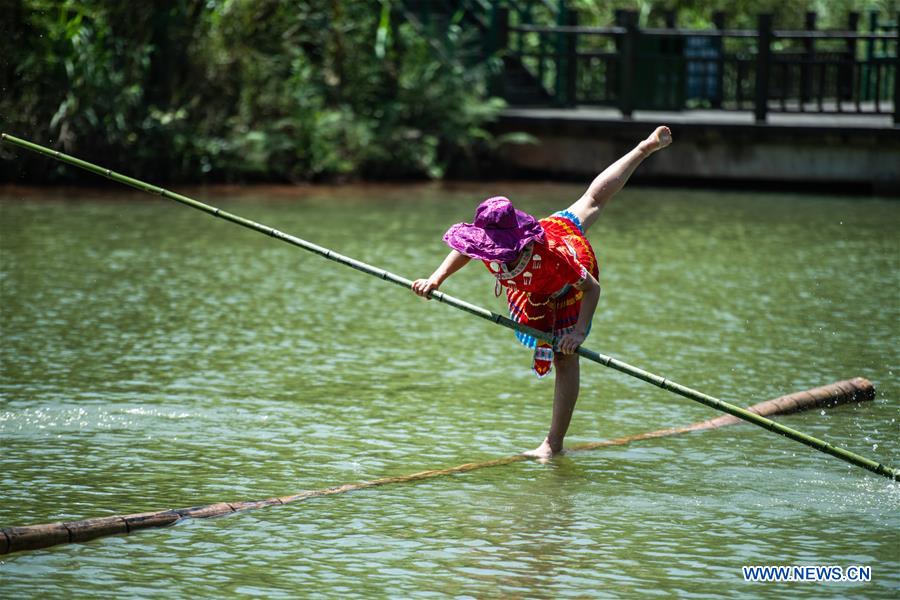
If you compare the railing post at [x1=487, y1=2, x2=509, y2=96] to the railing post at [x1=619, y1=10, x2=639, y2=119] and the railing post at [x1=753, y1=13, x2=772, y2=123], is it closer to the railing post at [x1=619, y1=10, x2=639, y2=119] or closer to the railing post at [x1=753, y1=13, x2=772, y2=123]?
the railing post at [x1=619, y1=10, x2=639, y2=119]

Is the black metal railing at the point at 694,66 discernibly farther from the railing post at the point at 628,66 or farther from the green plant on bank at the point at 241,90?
the green plant on bank at the point at 241,90

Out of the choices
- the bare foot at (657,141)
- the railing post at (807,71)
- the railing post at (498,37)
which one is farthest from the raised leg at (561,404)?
the railing post at (498,37)

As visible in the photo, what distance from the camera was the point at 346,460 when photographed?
6.14 metres

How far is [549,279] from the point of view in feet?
19.1

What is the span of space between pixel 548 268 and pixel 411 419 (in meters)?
1.35

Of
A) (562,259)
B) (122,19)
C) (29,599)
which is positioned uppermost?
(122,19)

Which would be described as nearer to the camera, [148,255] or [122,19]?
[148,255]

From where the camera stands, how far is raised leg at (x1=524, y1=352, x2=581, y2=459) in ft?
20.2

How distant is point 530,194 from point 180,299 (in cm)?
687

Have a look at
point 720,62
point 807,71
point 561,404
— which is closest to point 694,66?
point 720,62

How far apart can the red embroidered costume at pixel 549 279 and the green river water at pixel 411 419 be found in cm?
57

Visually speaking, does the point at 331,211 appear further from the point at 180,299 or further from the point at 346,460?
the point at 346,460

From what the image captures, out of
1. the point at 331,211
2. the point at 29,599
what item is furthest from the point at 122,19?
the point at 29,599

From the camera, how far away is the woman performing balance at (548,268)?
5.64 metres
